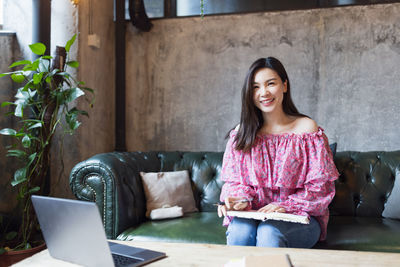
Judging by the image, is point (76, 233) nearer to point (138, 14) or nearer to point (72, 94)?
point (72, 94)

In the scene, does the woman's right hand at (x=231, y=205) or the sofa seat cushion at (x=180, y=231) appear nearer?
the woman's right hand at (x=231, y=205)

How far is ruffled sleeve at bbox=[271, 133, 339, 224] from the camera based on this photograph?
1.73 metres

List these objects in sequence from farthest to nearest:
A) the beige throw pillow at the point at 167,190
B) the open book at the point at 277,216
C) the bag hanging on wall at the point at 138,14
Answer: the bag hanging on wall at the point at 138,14
the beige throw pillow at the point at 167,190
the open book at the point at 277,216

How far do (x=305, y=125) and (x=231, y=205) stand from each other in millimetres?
620

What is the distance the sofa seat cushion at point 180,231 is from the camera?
1927 mm

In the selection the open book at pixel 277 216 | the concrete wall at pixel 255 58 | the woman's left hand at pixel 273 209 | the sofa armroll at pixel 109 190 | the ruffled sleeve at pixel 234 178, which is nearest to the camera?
the open book at pixel 277 216

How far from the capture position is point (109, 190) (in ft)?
6.71

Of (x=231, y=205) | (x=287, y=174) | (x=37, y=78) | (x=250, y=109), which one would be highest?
(x=37, y=78)

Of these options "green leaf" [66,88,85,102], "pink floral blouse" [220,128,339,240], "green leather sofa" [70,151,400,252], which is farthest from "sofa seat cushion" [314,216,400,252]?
"green leaf" [66,88,85,102]

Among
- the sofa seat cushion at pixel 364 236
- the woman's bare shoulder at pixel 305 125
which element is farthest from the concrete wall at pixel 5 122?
the sofa seat cushion at pixel 364 236

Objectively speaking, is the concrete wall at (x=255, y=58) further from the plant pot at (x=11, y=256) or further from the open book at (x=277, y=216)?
the open book at (x=277, y=216)

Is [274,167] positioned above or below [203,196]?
above

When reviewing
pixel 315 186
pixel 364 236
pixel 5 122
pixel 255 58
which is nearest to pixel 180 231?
pixel 315 186

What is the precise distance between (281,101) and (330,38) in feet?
5.03
